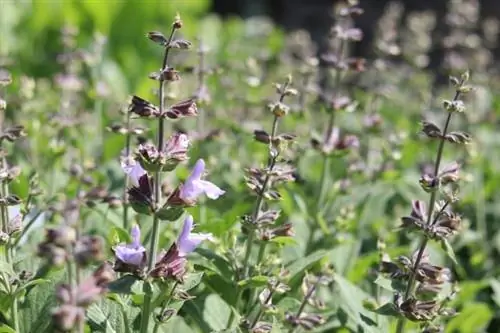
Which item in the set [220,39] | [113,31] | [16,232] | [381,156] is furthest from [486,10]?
[16,232]

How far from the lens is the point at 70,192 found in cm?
323

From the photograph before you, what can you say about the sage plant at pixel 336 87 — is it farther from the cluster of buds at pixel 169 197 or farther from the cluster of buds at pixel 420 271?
the cluster of buds at pixel 169 197

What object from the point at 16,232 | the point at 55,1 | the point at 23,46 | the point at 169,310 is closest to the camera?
the point at 169,310

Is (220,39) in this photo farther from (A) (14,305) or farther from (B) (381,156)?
(A) (14,305)

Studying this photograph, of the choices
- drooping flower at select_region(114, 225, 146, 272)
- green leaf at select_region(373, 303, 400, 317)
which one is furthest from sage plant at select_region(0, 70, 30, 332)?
green leaf at select_region(373, 303, 400, 317)

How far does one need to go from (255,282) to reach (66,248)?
936 millimetres

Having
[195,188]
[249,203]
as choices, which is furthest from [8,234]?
[249,203]

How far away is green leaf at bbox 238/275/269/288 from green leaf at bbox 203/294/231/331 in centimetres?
23

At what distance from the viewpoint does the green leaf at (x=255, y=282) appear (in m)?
2.27

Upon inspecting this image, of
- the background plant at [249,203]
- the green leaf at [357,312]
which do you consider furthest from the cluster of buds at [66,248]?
the green leaf at [357,312]

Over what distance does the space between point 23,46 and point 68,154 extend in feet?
12.7

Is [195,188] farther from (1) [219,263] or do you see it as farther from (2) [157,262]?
(1) [219,263]

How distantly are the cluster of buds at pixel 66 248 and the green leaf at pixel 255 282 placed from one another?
872mm

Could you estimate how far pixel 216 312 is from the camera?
257 cm
